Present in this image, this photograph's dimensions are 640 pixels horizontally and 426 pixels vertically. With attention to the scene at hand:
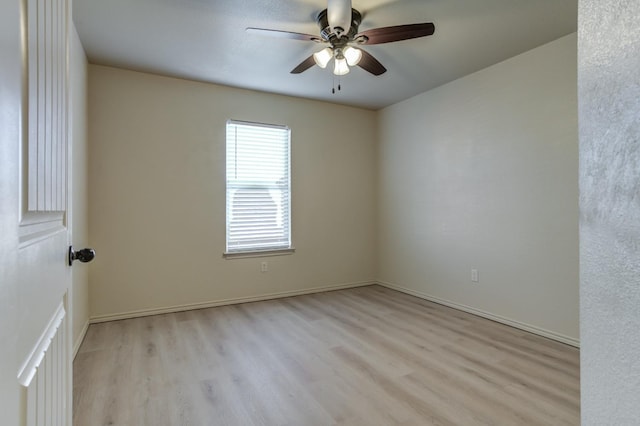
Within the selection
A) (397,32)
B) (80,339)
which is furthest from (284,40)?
(80,339)

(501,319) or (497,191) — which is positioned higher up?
(497,191)

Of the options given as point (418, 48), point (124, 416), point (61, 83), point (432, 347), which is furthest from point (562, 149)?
point (124, 416)

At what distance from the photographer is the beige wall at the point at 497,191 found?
9.00 feet

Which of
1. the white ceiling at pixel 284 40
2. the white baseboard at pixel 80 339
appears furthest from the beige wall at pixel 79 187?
the white ceiling at pixel 284 40

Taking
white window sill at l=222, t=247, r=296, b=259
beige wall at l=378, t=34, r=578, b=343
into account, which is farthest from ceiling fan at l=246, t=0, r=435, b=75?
white window sill at l=222, t=247, r=296, b=259

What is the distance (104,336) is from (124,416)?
1.35m

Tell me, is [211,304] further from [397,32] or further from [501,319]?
[397,32]

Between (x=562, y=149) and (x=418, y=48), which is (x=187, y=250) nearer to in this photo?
(x=418, y=48)

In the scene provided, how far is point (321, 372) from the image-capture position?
225 centimetres

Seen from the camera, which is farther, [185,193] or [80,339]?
[185,193]

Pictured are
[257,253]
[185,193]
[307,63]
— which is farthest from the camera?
[257,253]

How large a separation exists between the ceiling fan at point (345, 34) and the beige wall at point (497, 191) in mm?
1412

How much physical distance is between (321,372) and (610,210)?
2098 mm

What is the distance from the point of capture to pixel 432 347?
8.63ft
